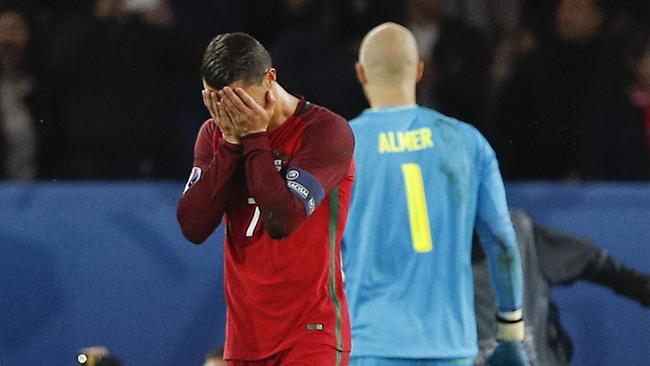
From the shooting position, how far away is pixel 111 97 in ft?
24.4

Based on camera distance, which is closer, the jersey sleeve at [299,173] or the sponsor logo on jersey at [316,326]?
the jersey sleeve at [299,173]

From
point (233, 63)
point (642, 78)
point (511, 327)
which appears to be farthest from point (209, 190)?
point (642, 78)

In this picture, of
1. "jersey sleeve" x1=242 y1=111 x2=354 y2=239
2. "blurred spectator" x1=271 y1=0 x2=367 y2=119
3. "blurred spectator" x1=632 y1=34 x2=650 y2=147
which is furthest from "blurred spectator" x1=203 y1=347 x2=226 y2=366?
"blurred spectator" x1=632 y1=34 x2=650 y2=147

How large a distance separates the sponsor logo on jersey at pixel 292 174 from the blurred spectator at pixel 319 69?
3.64m

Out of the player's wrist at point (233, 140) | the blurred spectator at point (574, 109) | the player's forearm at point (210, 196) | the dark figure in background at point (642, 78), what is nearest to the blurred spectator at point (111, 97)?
the blurred spectator at point (574, 109)

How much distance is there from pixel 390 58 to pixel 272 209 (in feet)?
5.48

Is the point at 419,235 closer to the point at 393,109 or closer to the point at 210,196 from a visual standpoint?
the point at 393,109

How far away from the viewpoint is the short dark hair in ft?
12.6

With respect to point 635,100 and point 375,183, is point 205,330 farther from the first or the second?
point 635,100

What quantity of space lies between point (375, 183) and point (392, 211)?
0.41ft

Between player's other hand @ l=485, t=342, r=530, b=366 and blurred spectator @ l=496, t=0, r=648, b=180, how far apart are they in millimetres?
2421

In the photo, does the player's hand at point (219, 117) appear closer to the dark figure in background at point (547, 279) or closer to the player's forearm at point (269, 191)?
the player's forearm at point (269, 191)

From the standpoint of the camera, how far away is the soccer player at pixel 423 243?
5.01 metres

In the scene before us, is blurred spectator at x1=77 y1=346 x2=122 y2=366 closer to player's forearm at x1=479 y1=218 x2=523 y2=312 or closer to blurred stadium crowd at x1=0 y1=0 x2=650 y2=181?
player's forearm at x1=479 y1=218 x2=523 y2=312
